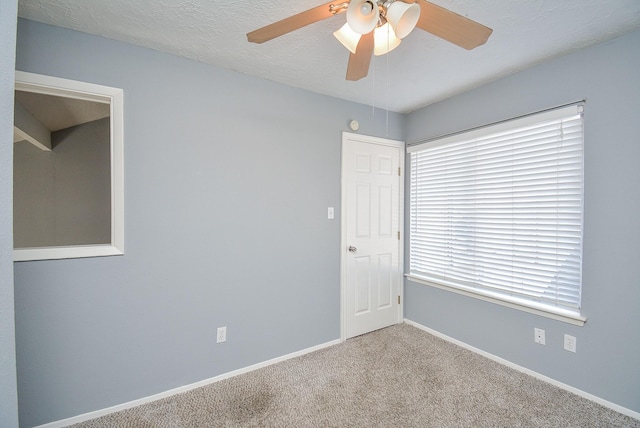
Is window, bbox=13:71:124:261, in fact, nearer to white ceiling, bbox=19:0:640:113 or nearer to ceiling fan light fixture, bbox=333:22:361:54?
white ceiling, bbox=19:0:640:113

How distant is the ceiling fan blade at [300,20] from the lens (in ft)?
3.60

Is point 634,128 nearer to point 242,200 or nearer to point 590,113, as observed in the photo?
Answer: point 590,113

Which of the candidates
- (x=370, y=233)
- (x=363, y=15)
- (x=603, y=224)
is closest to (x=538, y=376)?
(x=603, y=224)

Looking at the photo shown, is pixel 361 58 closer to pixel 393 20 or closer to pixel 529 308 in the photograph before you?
pixel 393 20

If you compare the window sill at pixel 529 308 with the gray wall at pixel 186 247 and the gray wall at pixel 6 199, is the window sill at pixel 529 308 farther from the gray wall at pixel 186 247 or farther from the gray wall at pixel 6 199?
the gray wall at pixel 6 199

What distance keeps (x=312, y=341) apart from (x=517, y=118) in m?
2.69

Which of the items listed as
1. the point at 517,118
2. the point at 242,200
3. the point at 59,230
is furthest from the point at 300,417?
the point at 517,118

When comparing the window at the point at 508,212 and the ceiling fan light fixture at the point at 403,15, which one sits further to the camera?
the window at the point at 508,212

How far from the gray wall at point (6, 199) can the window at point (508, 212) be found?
303cm

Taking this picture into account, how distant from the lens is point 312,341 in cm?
257

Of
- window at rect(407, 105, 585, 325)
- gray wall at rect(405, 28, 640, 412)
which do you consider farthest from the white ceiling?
window at rect(407, 105, 585, 325)

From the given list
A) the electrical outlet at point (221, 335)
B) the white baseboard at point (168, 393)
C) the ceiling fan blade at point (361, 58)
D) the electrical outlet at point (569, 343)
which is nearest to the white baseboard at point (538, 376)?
the electrical outlet at point (569, 343)

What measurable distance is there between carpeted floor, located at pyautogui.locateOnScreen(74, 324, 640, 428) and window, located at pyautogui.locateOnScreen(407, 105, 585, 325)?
60 centimetres

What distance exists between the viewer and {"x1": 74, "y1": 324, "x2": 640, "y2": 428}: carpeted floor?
1692 mm
